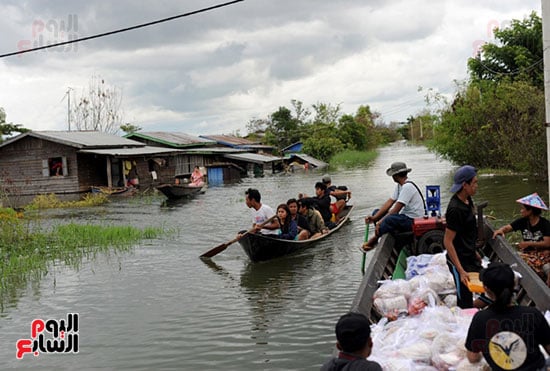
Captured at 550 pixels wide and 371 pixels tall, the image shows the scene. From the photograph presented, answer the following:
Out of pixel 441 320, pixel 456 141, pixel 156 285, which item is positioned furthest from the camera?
pixel 456 141

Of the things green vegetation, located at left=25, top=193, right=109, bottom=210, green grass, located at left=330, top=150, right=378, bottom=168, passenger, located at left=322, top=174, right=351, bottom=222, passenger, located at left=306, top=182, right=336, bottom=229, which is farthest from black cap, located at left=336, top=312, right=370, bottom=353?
green grass, located at left=330, top=150, right=378, bottom=168

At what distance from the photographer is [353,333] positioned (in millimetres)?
3199

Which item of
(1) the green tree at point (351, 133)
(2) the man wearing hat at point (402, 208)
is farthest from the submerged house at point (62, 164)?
(1) the green tree at point (351, 133)

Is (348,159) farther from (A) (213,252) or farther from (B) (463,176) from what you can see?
(B) (463,176)

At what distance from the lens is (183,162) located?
38281 millimetres

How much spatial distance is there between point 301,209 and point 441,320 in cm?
780

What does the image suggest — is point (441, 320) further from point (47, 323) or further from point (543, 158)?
point (543, 158)

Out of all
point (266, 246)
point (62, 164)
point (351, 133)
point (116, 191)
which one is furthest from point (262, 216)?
point (351, 133)

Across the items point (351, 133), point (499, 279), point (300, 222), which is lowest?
point (300, 222)

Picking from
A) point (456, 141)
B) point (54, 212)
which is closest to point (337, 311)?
point (54, 212)

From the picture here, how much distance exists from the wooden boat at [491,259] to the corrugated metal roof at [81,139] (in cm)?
2409

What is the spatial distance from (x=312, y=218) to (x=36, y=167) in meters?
22.0

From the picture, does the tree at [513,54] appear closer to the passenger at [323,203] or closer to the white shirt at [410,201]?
the passenger at [323,203]

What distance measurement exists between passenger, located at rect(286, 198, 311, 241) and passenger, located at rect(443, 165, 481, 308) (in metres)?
6.17
